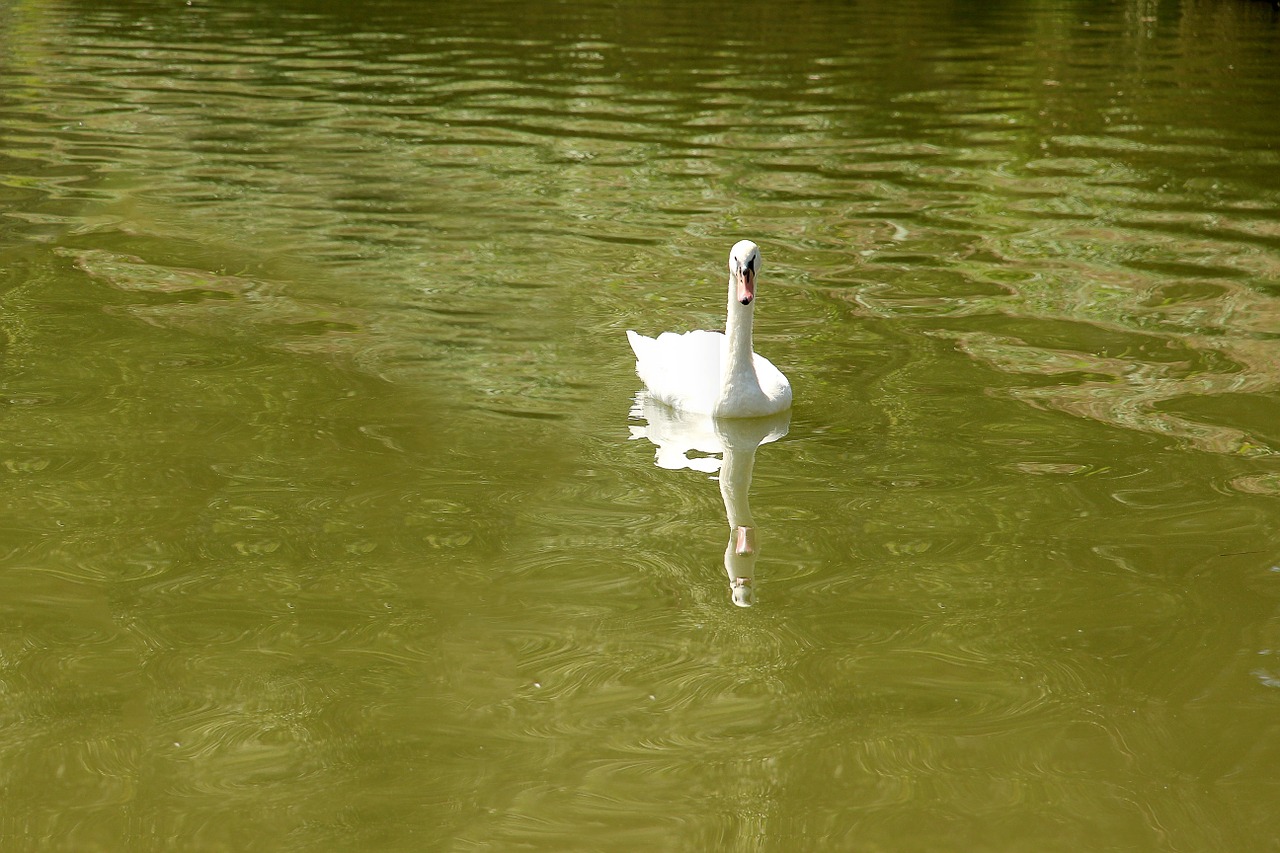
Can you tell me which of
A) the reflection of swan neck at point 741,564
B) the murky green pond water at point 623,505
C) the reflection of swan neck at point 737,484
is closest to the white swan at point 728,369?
the murky green pond water at point 623,505

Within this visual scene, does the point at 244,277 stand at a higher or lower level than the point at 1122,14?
lower

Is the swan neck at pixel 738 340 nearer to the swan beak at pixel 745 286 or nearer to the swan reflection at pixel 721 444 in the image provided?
the swan beak at pixel 745 286

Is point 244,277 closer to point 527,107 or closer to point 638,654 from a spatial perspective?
point 638,654

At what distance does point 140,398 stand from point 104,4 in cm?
2703

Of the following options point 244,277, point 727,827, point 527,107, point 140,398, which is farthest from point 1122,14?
point 727,827

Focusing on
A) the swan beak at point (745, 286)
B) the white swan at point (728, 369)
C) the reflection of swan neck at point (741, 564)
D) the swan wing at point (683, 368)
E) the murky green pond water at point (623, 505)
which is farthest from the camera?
the swan wing at point (683, 368)

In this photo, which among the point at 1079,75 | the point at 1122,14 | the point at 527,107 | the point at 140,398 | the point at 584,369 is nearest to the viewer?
the point at 140,398

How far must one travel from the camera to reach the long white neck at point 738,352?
822 cm

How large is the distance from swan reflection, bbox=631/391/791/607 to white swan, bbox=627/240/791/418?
7 centimetres

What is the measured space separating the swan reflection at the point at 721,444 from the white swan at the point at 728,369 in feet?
0.21

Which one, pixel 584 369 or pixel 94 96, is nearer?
pixel 584 369

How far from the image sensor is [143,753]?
16.9ft

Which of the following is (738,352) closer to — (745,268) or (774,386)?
(774,386)

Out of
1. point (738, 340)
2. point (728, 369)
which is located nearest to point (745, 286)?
point (738, 340)
